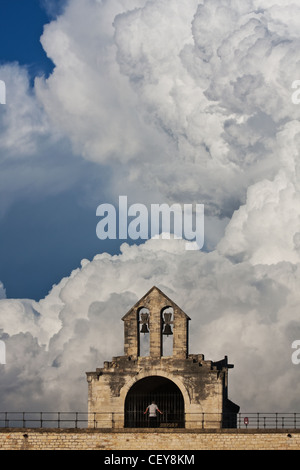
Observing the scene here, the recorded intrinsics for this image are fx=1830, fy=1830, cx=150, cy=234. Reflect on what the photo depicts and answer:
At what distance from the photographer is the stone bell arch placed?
113875 mm

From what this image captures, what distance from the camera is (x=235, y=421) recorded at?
379 feet

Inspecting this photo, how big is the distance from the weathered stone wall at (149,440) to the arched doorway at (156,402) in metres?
2.98

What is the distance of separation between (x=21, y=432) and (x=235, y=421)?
44.7 feet

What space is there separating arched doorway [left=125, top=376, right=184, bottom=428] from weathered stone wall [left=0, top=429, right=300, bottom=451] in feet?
9.77

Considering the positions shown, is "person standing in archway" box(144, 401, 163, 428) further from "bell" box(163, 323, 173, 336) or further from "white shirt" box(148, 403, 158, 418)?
"bell" box(163, 323, 173, 336)

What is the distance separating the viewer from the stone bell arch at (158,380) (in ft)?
374

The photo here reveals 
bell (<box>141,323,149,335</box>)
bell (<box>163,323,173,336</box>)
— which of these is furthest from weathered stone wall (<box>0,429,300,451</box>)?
bell (<box>141,323,149,335</box>)

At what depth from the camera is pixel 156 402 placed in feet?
386

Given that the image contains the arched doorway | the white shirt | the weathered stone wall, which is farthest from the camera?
the arched doorway

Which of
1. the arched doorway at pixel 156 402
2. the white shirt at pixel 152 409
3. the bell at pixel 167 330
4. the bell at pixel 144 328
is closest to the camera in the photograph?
the white shirt at pixel 152 409

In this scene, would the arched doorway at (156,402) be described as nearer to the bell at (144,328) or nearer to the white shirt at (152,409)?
the white shirt at (152,409)

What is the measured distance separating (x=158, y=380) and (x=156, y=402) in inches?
69.4

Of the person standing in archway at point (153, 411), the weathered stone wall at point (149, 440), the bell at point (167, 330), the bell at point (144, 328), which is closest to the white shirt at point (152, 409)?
the person standing in archway at point (153, 411)
